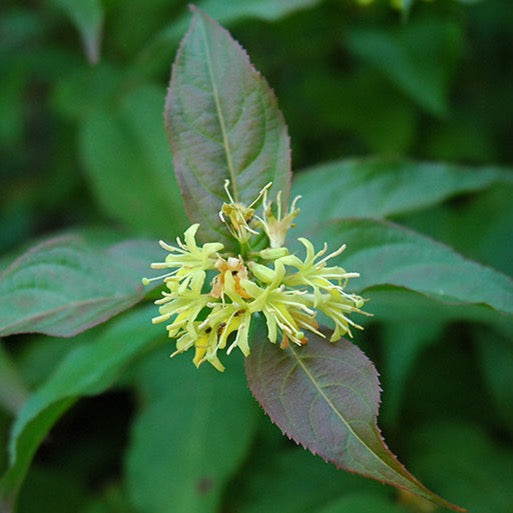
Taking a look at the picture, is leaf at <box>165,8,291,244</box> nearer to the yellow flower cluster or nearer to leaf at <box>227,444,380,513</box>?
the yellow flower cluster

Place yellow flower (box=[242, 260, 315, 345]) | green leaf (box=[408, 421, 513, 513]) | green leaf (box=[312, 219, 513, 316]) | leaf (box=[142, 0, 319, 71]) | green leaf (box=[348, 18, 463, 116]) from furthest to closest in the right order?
green leaf (box=[348, 18, 463, 116]), green leaf (box=[408, 421, 513, 513]), leaf (box=[142, 0, 319, 71]), green leaf (box=[312, 219, 513, 316]), yellow flower (box=[242, 260, 315, 345])

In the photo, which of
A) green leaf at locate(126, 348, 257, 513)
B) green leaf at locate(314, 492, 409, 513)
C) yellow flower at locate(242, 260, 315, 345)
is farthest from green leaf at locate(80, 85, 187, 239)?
yellow flower at locate(242, 260, 315, 345)

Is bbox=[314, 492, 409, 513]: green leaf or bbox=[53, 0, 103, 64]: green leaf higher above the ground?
bbox=[53, 0, 103, 64]: green leaf

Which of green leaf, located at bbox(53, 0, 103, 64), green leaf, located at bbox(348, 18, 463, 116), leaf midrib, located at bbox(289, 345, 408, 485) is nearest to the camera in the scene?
leaf midrib, located at bbox(289, 345, 408, 485)

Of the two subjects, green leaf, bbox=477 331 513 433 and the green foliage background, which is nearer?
the green foliage background

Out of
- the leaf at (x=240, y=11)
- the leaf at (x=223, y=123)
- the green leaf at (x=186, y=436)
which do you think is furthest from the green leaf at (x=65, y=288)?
the leaf at (x=240, y=11)

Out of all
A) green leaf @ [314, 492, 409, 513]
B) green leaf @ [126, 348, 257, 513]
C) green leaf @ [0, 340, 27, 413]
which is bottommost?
green leaf @ [314, 492, 409, 513]

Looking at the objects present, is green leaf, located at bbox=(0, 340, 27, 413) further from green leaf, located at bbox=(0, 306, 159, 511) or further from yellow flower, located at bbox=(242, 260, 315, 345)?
yellow flower, located at bbox=(242, 260, 315, 345)

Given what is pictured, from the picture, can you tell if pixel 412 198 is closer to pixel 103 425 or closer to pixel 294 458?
pixel 294 458
